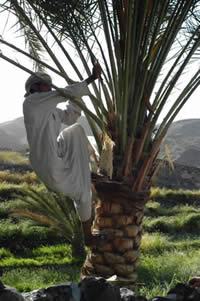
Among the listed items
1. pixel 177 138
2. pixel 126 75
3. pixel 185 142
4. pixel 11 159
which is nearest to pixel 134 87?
pixel 126 75

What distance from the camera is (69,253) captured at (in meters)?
6.19

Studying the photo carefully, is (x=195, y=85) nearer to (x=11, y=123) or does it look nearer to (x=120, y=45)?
(x=120, y=45)

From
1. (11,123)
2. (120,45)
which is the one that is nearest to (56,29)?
(120,45)

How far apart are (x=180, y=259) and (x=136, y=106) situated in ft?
11.7

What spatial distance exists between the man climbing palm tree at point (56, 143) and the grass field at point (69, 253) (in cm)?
133

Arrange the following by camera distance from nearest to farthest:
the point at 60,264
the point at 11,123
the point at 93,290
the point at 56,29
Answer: the point at 93,290, the point at 56,29, the point at 60,264, the point at 11,123

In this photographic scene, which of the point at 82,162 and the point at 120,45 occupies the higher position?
the point at 120,45

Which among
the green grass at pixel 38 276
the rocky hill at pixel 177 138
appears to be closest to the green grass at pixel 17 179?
the green grass at pixel 38 276

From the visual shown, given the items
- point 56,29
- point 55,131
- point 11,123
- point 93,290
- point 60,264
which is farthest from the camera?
point 11,123

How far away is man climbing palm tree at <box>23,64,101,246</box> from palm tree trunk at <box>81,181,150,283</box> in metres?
0.25

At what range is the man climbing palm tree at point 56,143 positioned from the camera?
273 centimetres

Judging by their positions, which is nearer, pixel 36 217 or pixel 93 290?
pixel 93 290

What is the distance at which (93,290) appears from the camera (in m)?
2.58

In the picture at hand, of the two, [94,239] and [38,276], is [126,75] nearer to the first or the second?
[94,239]
